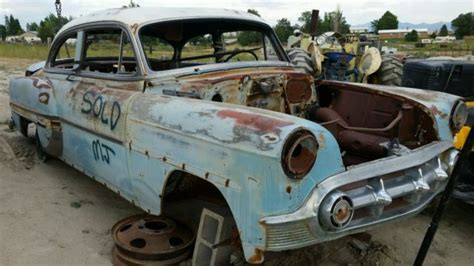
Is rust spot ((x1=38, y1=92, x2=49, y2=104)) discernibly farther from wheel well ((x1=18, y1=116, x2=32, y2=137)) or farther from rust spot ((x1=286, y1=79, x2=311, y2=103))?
rust spot ((x1=286, y1=79, x2=311, y2=103))

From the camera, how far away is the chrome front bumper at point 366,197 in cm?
223

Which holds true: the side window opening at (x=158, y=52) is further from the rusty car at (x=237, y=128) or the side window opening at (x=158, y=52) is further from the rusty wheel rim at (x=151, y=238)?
the rusty wheel rim at (x=151, y=238)

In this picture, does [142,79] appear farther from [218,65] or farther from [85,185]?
[85,185]

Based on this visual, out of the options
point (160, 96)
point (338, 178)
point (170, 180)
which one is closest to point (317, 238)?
point (338, 178)

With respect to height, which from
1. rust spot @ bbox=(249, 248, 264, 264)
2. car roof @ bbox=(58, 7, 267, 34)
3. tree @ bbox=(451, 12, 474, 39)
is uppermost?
tree @ bbox=(451, 12, 474, 39)

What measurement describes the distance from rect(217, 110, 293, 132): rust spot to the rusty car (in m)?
0.01

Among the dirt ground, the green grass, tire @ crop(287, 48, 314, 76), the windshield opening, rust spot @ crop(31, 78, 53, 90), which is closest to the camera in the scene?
the dirt ground

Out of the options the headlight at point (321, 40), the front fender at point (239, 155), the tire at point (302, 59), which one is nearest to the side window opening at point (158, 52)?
the front fender at point (239, 155)

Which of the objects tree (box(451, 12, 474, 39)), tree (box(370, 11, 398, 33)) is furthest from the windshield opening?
tree (box(370, 11, 398, 33))

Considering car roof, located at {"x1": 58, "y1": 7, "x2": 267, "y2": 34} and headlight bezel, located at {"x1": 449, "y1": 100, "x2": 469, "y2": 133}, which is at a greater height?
car roof, located at {"x1": 58, "y1": 7, "x2": 267, "y2": 34}

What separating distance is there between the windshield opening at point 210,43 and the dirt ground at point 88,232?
1.44 meters

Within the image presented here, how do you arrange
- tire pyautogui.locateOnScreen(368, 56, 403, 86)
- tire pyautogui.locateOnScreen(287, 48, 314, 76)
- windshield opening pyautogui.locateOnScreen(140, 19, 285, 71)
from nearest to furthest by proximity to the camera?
1. windshield opening pyautogui.locateOnScreen(140, 19, 285, 71)
2. tire pyautogui.locateOnScreen(287, 48, 314, 76)
3. tire pyautogui.locateOnScreen(368, 56, 403, 86)

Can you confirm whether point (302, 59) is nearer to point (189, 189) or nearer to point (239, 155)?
point (189, 189)

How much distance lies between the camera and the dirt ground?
317 centimetres
